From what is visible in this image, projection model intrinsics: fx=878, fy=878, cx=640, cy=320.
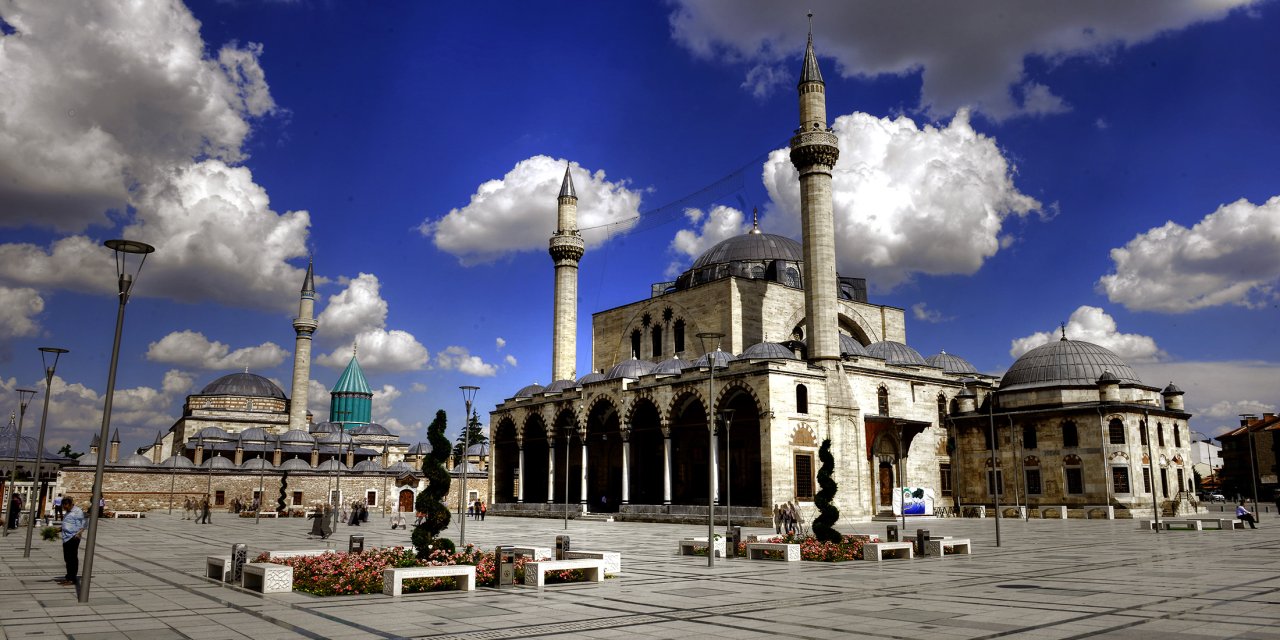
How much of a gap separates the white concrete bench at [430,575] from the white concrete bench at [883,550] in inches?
371

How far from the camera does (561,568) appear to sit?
14617 millimetres

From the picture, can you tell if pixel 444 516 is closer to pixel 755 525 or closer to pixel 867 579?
pixel 867 579

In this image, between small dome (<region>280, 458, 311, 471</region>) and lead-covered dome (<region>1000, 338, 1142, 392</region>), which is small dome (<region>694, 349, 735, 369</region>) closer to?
lead-covered dome (<region>1000, 338, 1142, 392</region>)

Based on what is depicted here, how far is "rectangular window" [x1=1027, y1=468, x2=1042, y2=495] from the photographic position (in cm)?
4344

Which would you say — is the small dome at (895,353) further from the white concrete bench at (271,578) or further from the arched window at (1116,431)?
the white concrete bench at (271,578)

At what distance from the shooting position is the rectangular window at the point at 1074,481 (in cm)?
4178

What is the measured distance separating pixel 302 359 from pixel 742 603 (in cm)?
6711

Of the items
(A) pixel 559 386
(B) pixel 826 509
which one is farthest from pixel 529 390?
(B) pixel 826 509

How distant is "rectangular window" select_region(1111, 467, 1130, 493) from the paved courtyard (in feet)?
74.9

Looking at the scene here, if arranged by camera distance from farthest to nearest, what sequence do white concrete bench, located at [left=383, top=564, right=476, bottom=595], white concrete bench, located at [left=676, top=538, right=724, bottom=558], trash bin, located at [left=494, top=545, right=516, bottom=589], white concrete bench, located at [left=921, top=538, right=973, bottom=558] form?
white concrete bench, located at [left=676, top=538, right=724, bottom=558] < white concrete bench, located at [left=921, top=538, right=973, bottom=558] < trash bin, located at [left=494, top=545, right=516, bottom=589] < white concrete bench, located at [left=383, top=564, right=476, bottom=595]

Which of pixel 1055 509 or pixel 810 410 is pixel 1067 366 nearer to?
pixel 1055 509

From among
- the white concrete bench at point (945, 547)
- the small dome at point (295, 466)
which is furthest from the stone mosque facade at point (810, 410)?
the small dome at point (295, 466)

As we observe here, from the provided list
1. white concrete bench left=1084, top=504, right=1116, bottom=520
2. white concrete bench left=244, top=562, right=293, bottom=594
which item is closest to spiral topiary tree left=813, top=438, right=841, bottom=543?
white concrete bench left=244, top=562, right=293, bottom=594

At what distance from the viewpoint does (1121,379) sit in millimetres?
44625
